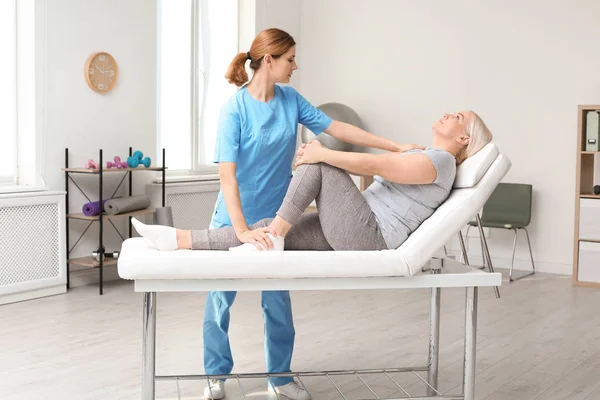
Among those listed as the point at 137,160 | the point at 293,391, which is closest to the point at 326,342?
the point at 293,391

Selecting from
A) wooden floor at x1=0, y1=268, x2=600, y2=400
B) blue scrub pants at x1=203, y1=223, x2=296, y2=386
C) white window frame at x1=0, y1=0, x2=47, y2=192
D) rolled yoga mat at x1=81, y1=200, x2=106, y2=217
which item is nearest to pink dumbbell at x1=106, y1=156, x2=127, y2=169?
rolled yoga mat at x1=81, y1=200, x2=106, y2=217

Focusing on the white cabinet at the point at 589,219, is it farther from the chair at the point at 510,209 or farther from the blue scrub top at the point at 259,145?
the blue scrub top at the point at 259,145

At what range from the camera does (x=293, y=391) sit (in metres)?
2.84

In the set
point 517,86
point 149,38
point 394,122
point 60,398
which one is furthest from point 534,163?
point 60,398

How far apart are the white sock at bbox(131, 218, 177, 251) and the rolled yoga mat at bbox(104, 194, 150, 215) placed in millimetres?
2598

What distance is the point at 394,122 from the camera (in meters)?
6.46

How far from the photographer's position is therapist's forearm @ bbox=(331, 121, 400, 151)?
2709 mm

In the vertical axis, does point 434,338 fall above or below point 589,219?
below

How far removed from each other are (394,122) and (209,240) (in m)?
4.28

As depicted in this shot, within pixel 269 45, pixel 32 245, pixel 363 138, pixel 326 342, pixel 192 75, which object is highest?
pixel 192 75

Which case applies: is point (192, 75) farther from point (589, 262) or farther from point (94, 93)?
point (589, 262)

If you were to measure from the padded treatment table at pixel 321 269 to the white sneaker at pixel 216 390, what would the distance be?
2.25ft

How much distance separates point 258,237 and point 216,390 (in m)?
0.81

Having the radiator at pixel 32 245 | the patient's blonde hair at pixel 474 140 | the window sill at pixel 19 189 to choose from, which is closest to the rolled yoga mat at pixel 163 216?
the radiator at pixel 32 245
